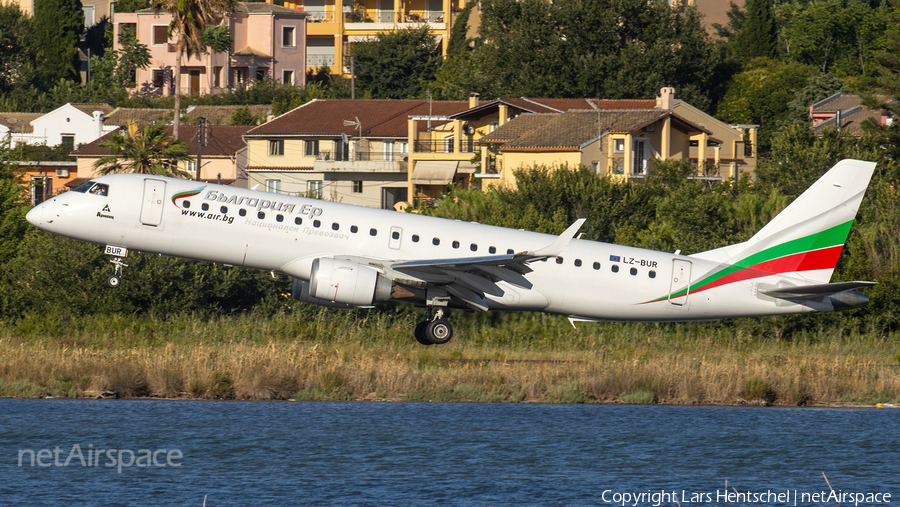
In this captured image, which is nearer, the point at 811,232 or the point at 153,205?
the point at 153,205

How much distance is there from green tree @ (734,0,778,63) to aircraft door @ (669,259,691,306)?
99428mm

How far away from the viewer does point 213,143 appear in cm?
10156

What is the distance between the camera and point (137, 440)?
2669 cm

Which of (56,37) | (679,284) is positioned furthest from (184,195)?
(56,37)

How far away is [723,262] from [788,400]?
4575mm

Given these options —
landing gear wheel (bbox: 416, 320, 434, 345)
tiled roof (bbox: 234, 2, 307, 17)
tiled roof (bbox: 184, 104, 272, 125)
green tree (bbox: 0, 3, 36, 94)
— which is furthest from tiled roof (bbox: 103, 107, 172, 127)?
landing gear wheel (bbox: 416, 320, 434, 345)

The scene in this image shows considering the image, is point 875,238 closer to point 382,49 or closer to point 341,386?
point 341,386

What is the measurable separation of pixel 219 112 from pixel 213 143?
19.1 metres

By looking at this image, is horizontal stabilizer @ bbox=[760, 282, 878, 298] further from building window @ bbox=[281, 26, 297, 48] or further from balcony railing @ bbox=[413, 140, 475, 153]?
building window @ bbox=[281, 26, 297, 48]

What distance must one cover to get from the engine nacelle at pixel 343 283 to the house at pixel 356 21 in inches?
4414

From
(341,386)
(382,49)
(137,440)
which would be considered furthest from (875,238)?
(382,49)

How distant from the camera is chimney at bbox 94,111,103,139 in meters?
114

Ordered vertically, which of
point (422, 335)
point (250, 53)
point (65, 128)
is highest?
point (250, 53)

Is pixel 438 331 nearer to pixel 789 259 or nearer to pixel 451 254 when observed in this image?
pixel 451 254
